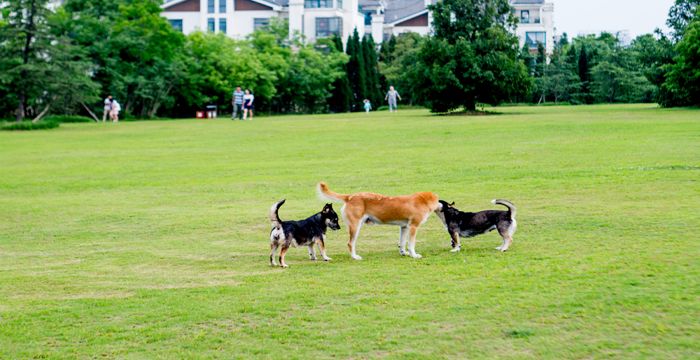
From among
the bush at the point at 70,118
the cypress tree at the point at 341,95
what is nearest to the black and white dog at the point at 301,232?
the bush at the point at 70,118

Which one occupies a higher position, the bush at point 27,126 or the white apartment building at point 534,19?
the white apartment building at point 534,19

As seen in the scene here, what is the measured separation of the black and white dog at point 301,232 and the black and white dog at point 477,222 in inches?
55.4

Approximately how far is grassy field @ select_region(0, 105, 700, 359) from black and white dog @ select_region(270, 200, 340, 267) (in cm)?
25

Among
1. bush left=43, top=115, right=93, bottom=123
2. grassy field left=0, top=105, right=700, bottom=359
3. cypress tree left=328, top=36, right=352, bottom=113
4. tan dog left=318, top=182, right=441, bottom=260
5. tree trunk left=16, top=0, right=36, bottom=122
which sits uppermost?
tree trunk left=16, top=0, right=36, bottom=122

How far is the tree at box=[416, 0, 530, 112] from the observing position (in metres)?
49.6

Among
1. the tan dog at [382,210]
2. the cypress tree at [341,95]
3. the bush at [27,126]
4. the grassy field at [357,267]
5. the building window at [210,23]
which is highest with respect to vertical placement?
the building window at [210,23]

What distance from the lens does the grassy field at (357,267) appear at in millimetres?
8109

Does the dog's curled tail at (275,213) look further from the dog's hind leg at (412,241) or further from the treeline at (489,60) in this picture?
the treeline at (489,60)

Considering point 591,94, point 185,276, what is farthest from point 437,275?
point 591,94

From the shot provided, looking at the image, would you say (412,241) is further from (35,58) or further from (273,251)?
(35,58)

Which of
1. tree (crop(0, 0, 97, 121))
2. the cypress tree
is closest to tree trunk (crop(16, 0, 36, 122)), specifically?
tree (crop(0, 0, 97, 121))

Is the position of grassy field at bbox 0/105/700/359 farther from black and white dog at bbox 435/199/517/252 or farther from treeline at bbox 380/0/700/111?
treeline at bbox 380/0/700/111

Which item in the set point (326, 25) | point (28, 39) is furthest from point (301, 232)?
point (326, 25)

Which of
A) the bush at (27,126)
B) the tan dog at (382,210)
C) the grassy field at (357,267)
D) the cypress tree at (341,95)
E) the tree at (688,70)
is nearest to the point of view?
the grassy field at (357,267)
